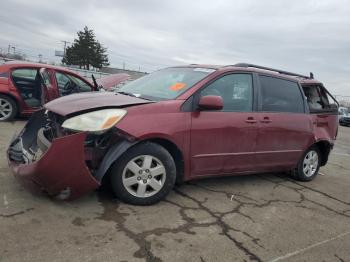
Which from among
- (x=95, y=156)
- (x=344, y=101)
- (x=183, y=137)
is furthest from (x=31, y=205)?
(x=344, y=101)

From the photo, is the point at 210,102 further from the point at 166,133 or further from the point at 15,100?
the point at 15,100

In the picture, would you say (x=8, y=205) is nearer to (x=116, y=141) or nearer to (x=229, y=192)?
(x=116, y=141)

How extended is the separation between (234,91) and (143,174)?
1705 mm

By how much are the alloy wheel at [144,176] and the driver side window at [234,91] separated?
106cm

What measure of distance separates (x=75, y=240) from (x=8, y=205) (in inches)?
38.1

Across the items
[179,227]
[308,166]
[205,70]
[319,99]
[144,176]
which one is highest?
[205,70]

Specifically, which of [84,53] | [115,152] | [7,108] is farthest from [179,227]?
[84,53]

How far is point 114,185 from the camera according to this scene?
414cm

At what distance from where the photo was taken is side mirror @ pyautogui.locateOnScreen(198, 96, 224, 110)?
4.50 metres

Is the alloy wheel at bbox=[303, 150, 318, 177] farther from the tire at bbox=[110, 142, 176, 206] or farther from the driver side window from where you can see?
the tire at bbox=[110, 142, 176, 206]

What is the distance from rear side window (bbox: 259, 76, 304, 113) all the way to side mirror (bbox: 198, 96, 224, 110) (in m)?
1.11

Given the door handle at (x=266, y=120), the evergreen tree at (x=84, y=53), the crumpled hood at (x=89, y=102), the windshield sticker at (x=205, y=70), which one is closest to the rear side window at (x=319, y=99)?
the door handle at (x=266, y=120)

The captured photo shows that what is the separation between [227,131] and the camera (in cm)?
489

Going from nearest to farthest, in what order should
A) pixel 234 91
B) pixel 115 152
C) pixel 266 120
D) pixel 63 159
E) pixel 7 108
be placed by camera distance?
1. pixel 63 159
2. pixel 115 152
3. pixel 234 91
4. pixel 266 120
5. pixel 7 108
